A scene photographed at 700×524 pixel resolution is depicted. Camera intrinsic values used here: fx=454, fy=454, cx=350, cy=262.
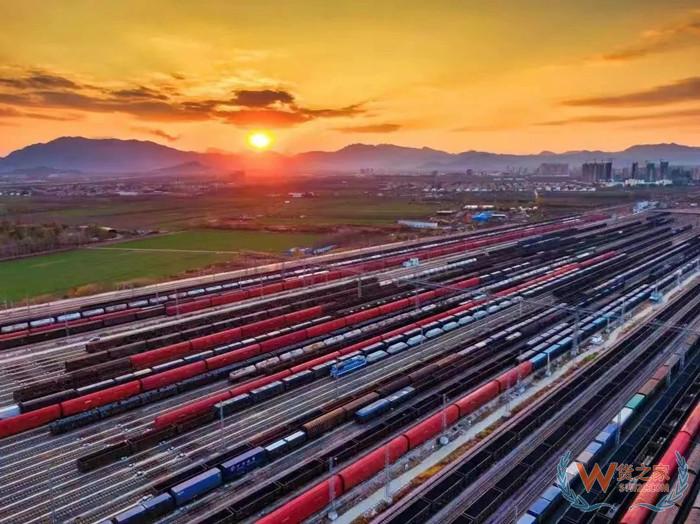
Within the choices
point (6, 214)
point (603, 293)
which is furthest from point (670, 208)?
point (6, 214)

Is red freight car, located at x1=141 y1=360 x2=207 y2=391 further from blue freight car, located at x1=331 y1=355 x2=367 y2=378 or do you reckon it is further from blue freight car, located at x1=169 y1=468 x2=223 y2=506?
blue freight car, located at x1=169 y1=468 x2=223 y2=506

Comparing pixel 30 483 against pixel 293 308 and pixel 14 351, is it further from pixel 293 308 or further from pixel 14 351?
pixel 293 308

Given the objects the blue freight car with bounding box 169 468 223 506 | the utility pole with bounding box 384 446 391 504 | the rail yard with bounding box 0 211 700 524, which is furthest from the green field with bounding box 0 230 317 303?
the utility pole with bounding box 384 446 391 504

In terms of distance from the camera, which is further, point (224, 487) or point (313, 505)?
point (224, 487)

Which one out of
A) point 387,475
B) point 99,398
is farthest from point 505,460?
point 99,398

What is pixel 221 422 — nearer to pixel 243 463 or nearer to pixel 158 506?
pixel 243 463

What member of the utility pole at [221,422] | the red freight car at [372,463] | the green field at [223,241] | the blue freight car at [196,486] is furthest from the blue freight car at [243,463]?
the green field at [223,241]
